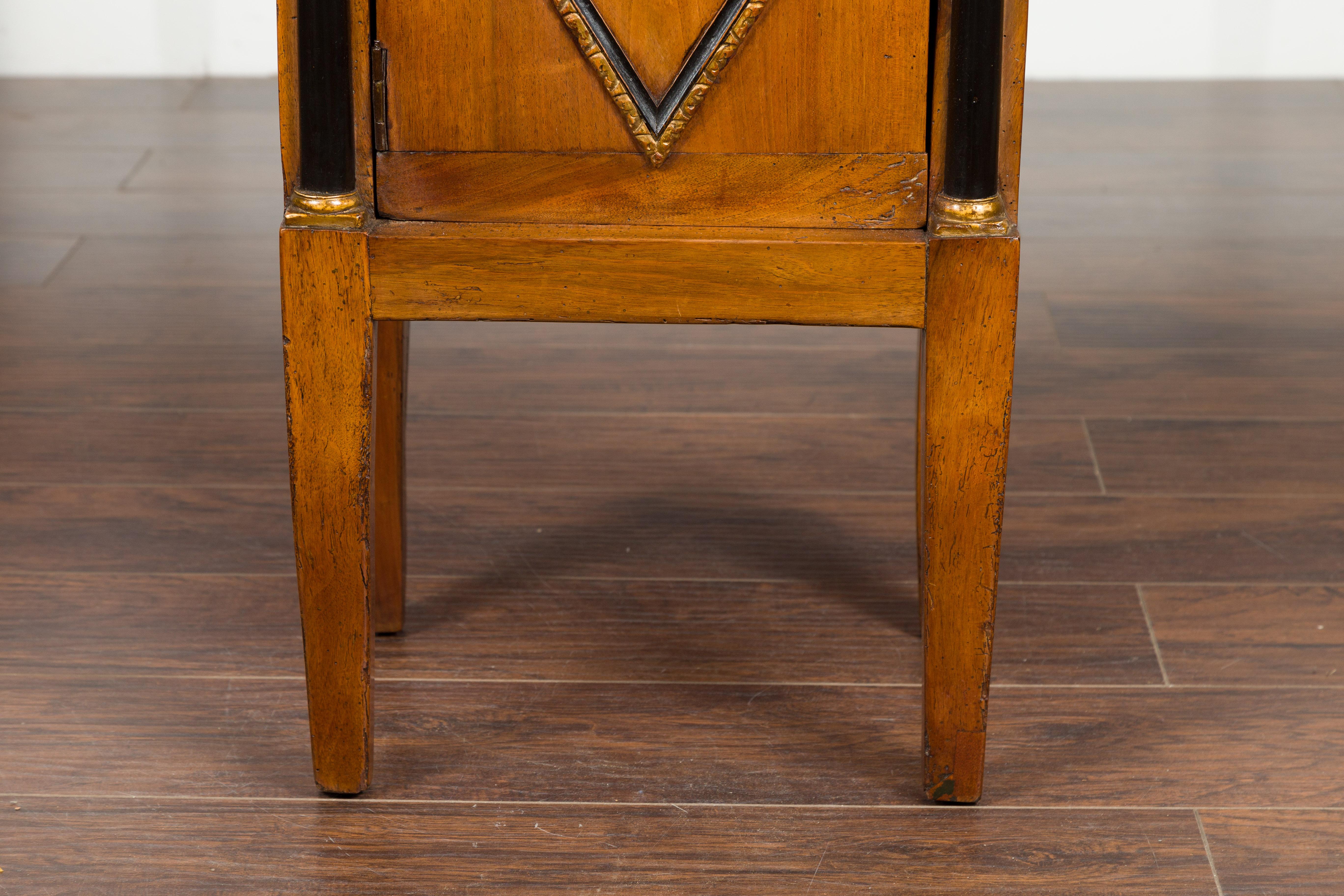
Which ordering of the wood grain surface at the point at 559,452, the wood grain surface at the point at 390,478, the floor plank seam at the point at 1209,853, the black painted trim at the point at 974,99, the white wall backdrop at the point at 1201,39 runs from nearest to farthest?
1. the black painted trim at the point at 974,99
2. the floor plank seam at the point at 1209,853
3. the wood grain surface at the point at 390,478
4. the wood grain surface at the point at 559,452
5. the white wall backdrop at the point at 1201,39

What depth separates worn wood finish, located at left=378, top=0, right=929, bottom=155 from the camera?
2.88ft

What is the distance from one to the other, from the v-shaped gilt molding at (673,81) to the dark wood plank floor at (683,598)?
1.39 feet

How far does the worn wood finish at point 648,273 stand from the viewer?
91 centimetres

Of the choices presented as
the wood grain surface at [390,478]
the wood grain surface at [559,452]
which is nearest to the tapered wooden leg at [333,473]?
the wood grain surface at [390,478]

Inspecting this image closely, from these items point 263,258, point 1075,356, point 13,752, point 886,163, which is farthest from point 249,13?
point 886,163

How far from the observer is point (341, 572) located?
985 mm

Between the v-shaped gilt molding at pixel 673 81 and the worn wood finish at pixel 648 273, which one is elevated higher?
the v-shaped gilt molding at pixel 673 81

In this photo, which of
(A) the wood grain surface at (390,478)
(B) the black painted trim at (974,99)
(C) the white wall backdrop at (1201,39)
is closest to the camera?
(B) the black painted trim at (974,99)

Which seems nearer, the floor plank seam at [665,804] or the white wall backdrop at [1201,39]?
the floor plank seam at [665,804]

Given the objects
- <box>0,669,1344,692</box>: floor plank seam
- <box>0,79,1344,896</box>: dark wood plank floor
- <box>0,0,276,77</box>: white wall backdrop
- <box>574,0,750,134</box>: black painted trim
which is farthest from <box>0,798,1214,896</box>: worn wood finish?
<box>0,0,276,77</box>: white wall backdrop

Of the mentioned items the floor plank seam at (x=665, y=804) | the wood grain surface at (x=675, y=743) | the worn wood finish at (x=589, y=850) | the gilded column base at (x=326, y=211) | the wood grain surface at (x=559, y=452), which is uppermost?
the gilded column base at (x=326, y=211)

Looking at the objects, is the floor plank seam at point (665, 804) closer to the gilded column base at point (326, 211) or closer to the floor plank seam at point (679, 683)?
the floor plank seam at point (679, 683)

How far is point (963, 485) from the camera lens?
0.96 metres

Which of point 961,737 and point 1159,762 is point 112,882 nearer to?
point 961,737
